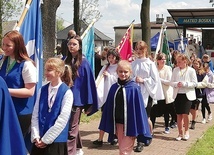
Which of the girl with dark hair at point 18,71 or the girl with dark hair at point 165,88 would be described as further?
the girl with dark hair at point 165,88

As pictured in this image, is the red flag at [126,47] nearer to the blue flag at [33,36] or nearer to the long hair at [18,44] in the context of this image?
the blue flag at [33,36]

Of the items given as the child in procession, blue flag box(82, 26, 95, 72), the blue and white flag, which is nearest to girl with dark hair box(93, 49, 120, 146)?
blue flag box(82, 26, 95, 72)

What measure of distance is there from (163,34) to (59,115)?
724cm

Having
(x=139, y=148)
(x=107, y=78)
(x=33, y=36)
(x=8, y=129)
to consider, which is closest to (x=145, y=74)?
(x=107, y=78)

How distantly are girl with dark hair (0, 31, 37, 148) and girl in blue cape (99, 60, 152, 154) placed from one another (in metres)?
1.59

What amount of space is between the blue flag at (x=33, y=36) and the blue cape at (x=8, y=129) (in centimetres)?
282

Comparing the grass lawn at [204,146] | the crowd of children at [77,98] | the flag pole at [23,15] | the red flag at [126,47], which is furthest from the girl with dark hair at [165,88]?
the flag pole at [23,15]

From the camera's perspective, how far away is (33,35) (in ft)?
18.7

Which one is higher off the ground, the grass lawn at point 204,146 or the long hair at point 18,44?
the long hair at point 18,44

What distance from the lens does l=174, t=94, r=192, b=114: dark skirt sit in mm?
8148

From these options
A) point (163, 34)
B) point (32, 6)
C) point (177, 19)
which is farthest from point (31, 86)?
point (177, 19)

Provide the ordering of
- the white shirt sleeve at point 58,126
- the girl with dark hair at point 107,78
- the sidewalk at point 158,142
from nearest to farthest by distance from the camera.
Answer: the white shirt sleeve at point 58,126 < the sidewalk at point 158,142 < the girl with dark hair at point 107,78

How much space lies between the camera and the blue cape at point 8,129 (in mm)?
2627

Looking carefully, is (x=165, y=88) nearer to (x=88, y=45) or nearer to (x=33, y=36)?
(x=88, y=45)
